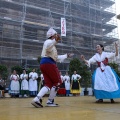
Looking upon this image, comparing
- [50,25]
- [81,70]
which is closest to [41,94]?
[81,70]

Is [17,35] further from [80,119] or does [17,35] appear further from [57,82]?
[80,119]

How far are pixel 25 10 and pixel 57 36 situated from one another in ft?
57.4

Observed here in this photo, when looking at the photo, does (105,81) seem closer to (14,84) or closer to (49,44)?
(49,44)

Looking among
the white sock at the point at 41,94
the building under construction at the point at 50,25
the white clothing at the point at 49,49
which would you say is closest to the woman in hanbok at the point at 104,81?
the white clothing at the point at 49,49

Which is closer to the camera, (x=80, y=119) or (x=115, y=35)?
(x=80, y=119)

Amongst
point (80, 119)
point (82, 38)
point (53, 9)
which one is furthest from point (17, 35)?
point (80, 119)

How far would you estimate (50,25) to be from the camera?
22.5 metres

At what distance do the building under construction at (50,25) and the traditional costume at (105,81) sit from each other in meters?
14.8

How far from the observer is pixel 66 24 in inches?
930

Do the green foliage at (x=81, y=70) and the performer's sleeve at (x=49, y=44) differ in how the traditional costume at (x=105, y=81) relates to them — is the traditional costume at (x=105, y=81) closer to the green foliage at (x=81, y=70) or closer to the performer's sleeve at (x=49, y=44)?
the performer's sleeve at (x=49, y=44)

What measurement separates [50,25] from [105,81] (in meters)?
17.9

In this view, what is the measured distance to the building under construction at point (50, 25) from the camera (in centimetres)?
2005

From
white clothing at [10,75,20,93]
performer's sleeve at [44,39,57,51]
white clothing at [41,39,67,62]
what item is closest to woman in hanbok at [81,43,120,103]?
white clothing at [41,39,67,62]

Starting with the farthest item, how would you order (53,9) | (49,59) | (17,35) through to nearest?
(53,9) < (17,35) < (49,59)
